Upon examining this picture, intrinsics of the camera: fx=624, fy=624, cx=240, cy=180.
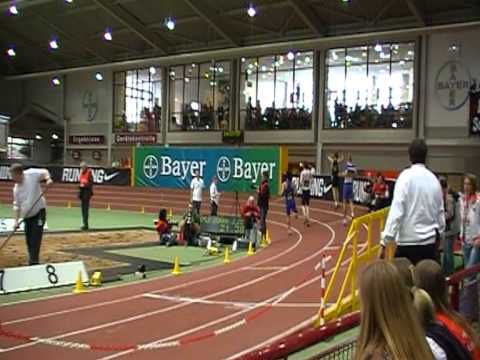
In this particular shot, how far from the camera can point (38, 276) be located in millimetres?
10430

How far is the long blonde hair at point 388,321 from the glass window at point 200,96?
3605 centimetres

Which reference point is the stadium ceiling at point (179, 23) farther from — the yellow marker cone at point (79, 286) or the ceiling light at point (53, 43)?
the yellow marker cone at point (79, 286)

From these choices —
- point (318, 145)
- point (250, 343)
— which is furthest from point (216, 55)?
point (250, 343)

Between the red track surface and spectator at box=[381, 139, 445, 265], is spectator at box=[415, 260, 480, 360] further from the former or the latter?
the red track surface

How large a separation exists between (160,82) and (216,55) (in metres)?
7.71

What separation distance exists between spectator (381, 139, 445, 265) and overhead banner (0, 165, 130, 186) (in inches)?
1168

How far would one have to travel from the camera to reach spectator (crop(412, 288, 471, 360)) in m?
2.89

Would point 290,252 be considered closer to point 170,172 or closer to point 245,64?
point 170,172

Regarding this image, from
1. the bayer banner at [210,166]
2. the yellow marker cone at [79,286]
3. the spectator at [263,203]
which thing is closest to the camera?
the yellow marker cone at [79,286]

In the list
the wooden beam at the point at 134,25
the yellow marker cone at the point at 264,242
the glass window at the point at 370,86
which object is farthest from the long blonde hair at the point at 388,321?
the wooden beam at the point at 134,25

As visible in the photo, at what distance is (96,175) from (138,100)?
29.1 ft

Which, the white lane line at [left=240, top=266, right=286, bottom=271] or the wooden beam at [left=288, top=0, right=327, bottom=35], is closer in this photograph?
the white lane line at [left=240, top=266, right=286, bottom=271]

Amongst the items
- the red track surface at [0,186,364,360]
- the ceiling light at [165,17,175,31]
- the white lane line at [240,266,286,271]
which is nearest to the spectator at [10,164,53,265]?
the red track surface at [0,186,364,360]

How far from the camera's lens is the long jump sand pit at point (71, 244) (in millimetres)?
12891
